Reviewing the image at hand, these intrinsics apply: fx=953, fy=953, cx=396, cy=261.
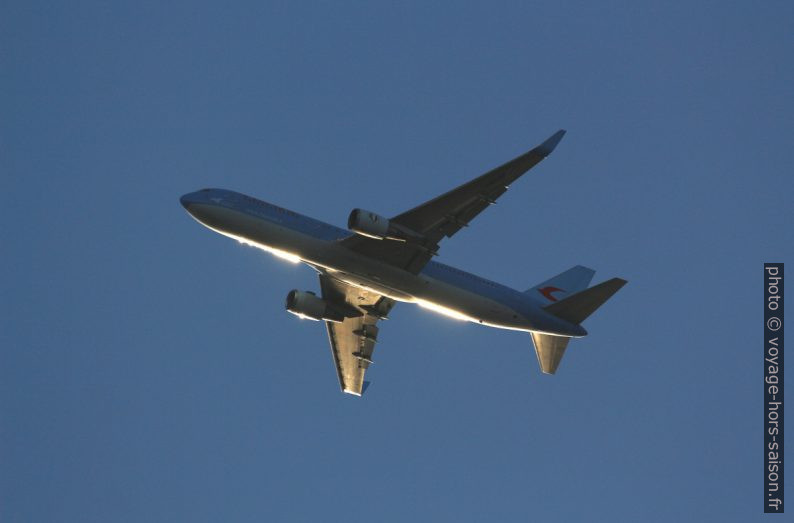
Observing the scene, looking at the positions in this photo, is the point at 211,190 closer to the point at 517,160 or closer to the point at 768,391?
the point at 517,160

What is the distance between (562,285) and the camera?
5794cm

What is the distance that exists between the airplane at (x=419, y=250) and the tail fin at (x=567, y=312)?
6cm

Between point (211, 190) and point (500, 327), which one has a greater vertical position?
point (211, 190)

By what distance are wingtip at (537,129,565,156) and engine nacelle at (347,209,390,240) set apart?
8.79m

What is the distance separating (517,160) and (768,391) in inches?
968

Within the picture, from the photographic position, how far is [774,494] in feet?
181

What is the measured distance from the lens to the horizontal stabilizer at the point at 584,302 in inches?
1983

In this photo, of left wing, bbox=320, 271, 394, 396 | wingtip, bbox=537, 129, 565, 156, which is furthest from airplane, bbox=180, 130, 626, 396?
left wing, bbox=320, 271, 394, 396

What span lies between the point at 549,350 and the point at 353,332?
13.5 metres

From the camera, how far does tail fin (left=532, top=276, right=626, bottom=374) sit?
50.7 meters

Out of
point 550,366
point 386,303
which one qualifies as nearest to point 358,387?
point 386,303

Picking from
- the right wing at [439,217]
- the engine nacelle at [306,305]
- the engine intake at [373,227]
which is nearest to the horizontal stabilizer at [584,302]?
the right wing at [439,217]

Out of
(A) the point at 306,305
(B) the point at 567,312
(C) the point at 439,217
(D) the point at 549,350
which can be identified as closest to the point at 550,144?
(C) the point at 439,217

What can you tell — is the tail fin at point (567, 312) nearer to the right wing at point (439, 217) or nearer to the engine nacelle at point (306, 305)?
the right wing at point (439, 217)
